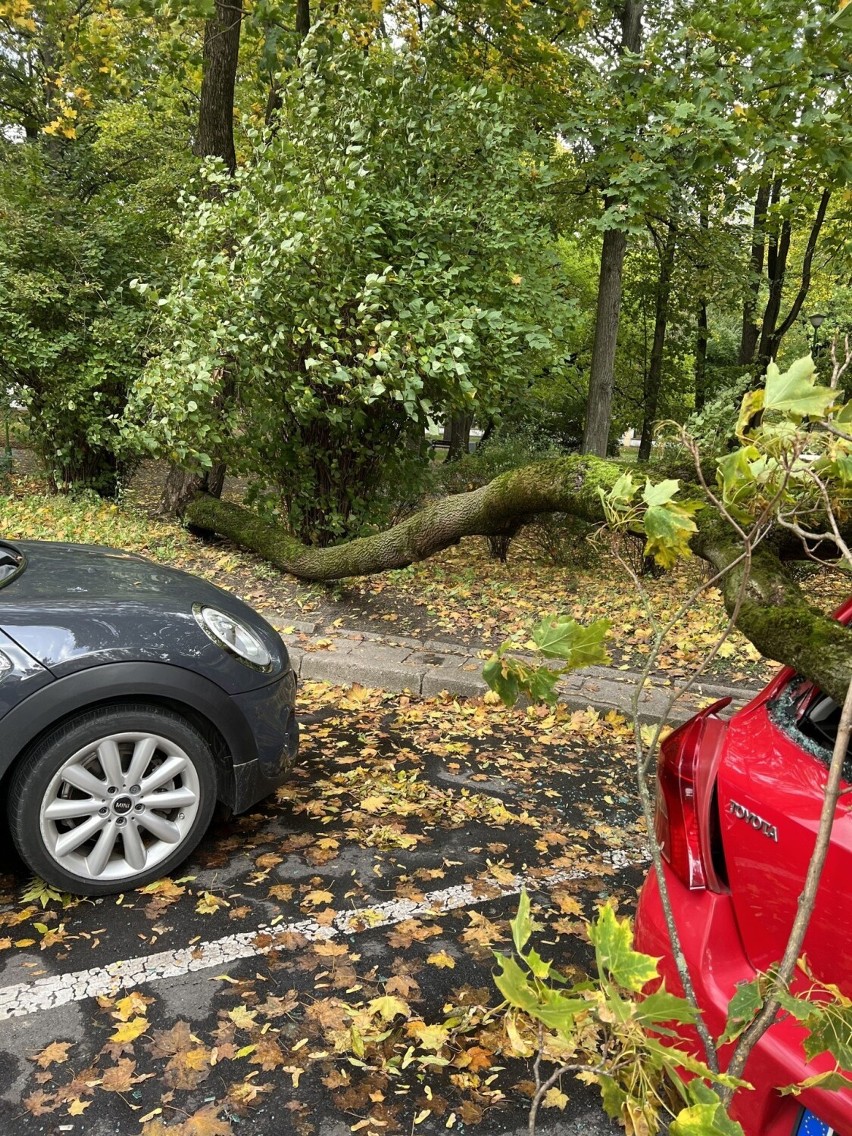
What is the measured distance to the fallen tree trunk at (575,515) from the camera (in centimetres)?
239

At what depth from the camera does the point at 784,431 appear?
1683mm

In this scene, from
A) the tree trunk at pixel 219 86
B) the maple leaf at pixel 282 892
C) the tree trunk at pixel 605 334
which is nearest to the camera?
the maple leaf at pixel 282 892

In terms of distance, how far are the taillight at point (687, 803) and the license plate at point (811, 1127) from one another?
0.46 meters

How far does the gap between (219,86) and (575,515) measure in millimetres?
7682

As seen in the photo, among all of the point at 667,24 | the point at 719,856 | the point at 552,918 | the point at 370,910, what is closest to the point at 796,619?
the point at 719,856

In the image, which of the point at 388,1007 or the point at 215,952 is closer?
the point at 388,1007

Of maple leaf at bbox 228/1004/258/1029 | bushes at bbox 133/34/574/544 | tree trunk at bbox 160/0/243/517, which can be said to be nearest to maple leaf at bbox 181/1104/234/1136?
maple leaf at bbox 228/1004/258/1029

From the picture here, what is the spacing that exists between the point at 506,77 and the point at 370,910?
36.7 ft

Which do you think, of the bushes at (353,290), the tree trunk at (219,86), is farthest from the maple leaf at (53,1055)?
the tree trunk at (219,86)

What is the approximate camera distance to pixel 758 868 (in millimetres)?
1735

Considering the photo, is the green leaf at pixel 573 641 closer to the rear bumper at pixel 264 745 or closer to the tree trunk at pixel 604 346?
the rear bumper at pixel 264 745

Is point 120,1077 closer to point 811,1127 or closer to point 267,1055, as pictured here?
point 267,1055

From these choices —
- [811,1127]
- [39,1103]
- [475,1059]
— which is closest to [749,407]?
[811,1127]

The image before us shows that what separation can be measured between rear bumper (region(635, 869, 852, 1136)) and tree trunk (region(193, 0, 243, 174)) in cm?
991
